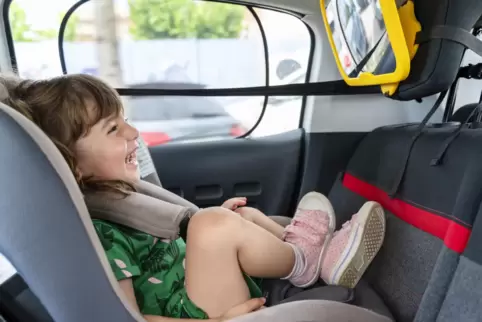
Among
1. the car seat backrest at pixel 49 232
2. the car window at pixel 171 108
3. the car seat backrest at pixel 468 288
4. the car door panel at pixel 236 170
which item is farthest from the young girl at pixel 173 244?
the car window at pixel 171 108

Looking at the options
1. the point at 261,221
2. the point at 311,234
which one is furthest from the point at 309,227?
the point at 261,221

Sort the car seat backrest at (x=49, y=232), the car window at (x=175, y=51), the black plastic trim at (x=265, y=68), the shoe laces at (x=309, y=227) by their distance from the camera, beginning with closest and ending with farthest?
the car seat backrest at (x=49, y=232), the shoe laces at (x=309, y=227), the car window at (x=175, y=51), the black plastic trim at (x=265, y=68)

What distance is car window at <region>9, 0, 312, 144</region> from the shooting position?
1802mm

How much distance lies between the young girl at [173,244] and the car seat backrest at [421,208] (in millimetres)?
70

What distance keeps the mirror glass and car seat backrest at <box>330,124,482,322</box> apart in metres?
0.21

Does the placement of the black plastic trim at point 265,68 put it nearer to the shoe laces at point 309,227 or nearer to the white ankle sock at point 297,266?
the shoe laces at point 309,227

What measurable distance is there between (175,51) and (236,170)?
525 mm

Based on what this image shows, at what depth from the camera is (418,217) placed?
3.92ft

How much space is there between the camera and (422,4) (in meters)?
1.13

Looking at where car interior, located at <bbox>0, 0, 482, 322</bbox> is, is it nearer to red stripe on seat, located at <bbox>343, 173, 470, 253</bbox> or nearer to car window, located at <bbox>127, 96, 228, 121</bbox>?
red stripe on seat, located at <bbox>343, 173, 470, 253</bbox>

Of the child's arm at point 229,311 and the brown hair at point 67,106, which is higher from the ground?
the brown hair at point 67,106

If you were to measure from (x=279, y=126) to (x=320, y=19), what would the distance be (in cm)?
46

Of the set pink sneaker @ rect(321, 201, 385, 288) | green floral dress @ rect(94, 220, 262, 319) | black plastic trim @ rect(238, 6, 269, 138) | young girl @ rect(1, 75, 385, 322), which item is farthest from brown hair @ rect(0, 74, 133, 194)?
black plastic trim @ rect(238, 6, 269, 138)

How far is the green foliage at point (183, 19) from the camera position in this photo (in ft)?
6.14
